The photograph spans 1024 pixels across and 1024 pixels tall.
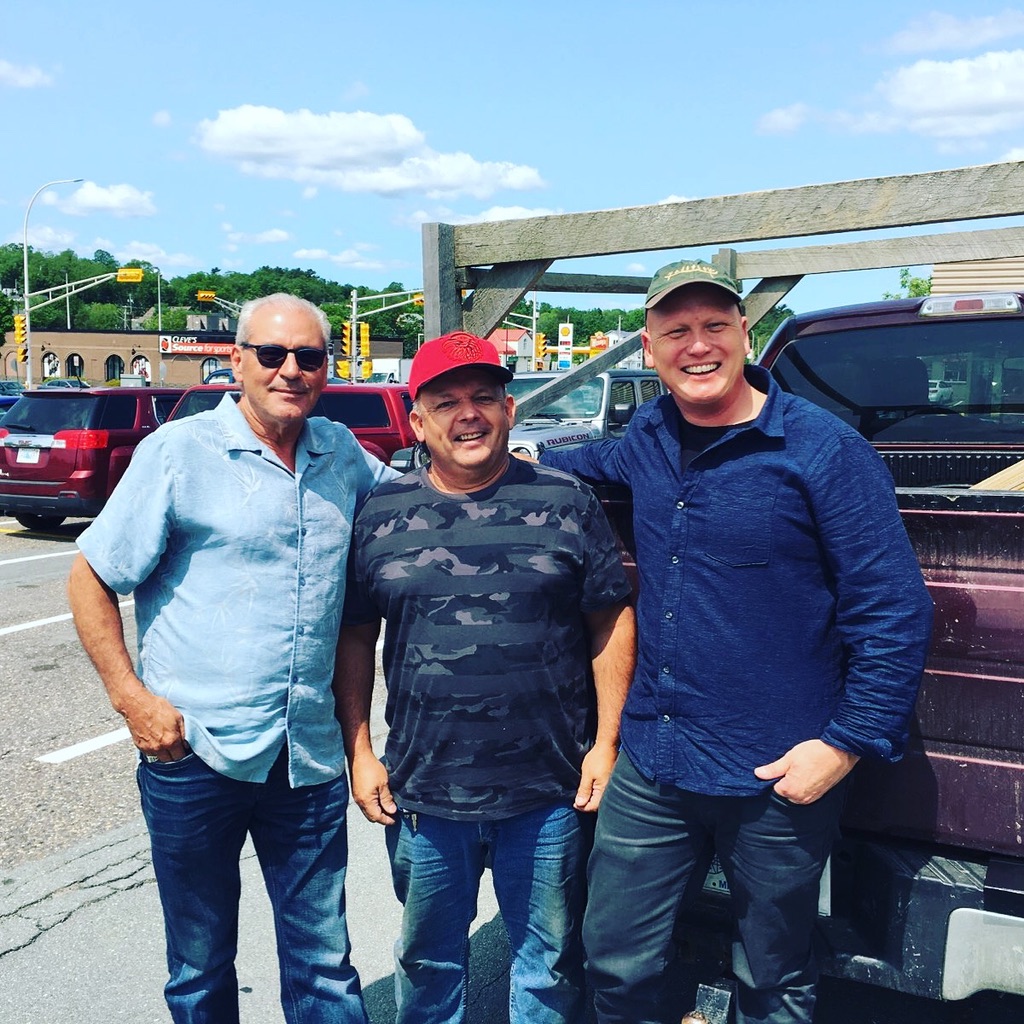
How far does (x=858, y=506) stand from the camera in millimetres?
2047

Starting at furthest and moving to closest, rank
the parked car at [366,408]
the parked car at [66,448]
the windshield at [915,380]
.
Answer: the parked car at [366,408] → the parked car at [66,448] → the windshield at [915,380]

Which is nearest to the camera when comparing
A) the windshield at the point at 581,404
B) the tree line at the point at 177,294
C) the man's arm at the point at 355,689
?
the man's arm at the point at 355,689

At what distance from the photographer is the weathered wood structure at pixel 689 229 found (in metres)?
2.75

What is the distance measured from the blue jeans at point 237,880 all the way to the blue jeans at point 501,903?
18cm

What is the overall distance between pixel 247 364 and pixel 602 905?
149 cm

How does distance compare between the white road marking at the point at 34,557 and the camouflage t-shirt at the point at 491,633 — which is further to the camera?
the white road marking at the point at 34,557

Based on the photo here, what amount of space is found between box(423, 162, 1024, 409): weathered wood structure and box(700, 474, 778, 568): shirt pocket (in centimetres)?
115

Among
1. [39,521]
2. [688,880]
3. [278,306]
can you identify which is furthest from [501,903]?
[39,521]

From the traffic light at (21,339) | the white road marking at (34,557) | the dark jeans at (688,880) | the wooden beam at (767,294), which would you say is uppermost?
the traffic light at (21,339)

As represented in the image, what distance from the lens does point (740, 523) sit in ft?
6.98

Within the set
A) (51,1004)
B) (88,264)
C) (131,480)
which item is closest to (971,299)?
(131,480)

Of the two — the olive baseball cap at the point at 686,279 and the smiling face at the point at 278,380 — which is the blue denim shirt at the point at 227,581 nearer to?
the smiling face at the point at 278,380

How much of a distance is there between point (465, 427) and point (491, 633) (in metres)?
0.47

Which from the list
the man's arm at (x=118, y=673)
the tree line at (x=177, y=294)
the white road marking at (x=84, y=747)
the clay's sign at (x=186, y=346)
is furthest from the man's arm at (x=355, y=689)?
the tree line at (x=177, y=294)
